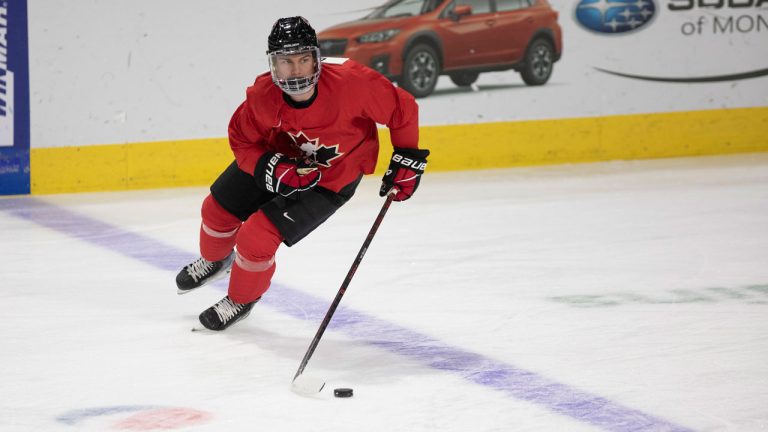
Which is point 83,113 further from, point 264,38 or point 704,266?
point 704,266

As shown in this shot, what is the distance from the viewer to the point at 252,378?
3160mm

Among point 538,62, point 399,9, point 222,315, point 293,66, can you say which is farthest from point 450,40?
point 293,66

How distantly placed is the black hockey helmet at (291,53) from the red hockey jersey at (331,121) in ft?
0.38

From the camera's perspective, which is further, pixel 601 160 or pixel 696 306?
pixel 601 160

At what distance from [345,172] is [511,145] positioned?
4.04m

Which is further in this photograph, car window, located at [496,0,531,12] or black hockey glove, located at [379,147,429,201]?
car window, located at [496,0,531,12]

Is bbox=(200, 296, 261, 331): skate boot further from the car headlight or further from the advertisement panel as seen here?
the car headlight

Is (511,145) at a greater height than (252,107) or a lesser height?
lesser

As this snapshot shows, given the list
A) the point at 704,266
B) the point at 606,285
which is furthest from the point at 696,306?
the point at 704,266

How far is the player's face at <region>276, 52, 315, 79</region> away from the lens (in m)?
3.30

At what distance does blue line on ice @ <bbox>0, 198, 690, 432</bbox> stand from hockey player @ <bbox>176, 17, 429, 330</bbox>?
37 centimetres

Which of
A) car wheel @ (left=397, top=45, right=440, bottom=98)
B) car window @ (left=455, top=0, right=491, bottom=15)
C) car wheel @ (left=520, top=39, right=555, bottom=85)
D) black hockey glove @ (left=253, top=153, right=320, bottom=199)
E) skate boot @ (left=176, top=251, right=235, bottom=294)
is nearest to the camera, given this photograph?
black hockey glove @ (left=253, top=153, right=320, bottom=199)

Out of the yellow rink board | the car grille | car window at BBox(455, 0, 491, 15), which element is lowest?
the yellow rink board

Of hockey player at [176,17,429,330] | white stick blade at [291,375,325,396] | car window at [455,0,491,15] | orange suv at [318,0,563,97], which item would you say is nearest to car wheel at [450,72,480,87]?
orange suv at [318,0,563,97]
